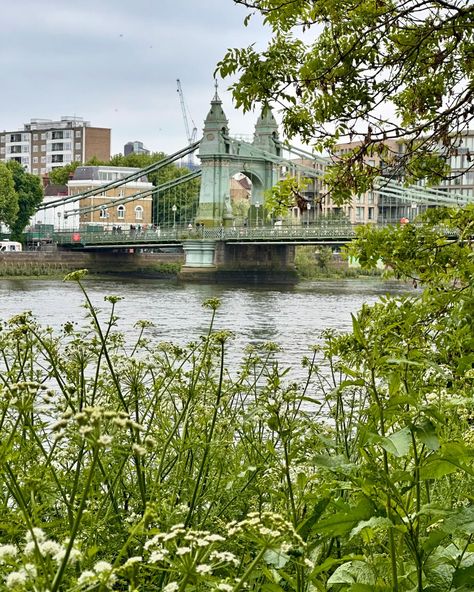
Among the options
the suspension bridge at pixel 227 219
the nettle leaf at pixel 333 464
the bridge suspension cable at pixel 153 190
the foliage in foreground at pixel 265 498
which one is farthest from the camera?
the bridge suspension cable at pixel 153 190

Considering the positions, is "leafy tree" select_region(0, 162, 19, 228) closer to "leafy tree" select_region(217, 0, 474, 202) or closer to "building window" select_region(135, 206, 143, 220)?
"building window" select_region(135, 206, 143, 220)

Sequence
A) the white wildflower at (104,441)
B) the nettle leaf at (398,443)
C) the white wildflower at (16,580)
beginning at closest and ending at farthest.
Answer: the white wildflower at (104,441)
the white wildflower at (16,580)
the nettle leaf at (398,443)

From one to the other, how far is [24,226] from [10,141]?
8368 centimetres

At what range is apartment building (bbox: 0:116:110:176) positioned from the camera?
140 metres

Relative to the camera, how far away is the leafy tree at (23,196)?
74.8 m

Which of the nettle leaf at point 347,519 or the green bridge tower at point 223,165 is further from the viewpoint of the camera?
the green bridge tower at point 223,165

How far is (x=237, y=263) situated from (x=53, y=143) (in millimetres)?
89098

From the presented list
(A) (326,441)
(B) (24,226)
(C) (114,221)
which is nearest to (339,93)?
(A) (326,441)

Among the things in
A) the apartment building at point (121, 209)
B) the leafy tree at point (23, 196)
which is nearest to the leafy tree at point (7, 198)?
the leafy tree at point (23, 196)

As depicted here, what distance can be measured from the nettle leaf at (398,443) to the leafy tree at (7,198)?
70726 millimetres

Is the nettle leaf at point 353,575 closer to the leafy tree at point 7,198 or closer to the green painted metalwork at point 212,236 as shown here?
the green painted metalwork at point 212,236

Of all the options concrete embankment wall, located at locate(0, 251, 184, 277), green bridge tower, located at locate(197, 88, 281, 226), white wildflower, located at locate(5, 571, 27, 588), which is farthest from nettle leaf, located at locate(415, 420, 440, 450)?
green bridge tower, located at locate(197, 88, 281, 226)

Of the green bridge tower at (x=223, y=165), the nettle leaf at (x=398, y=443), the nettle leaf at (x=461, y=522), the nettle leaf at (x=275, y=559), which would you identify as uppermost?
the green bridge tower at (x=223, y=165)

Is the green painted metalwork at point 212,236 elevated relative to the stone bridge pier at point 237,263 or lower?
elevated
